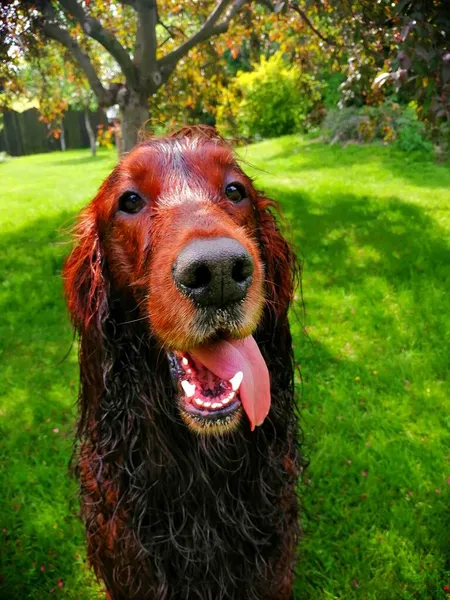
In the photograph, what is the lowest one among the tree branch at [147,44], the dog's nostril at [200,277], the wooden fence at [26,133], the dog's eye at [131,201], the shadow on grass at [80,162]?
the shadow on grass at [80,162]

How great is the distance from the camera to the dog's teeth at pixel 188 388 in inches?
66.9

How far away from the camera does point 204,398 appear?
1.67 metres

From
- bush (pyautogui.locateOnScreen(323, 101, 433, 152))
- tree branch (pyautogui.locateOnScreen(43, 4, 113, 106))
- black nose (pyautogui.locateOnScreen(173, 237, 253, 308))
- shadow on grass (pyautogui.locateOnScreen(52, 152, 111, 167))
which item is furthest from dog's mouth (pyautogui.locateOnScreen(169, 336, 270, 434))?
shadow on grass (pyautogui.locateOnScreen(52, 152, 111, 167))

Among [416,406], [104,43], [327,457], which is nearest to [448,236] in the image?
[416,406]

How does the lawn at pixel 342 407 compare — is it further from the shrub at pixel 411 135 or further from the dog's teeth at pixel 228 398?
the shrub at pixel 411 135

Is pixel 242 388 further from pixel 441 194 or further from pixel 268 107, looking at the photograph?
pixel 268 107

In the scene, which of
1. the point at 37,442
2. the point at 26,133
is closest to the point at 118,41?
the point at 37,442

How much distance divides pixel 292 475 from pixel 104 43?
4.96 metres

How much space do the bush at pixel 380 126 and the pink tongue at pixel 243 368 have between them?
985 cm

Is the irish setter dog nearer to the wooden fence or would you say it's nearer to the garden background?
the garden background

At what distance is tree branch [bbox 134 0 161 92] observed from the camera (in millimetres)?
5512

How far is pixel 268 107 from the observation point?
17.6 m

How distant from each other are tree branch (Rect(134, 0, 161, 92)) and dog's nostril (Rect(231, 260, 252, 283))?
5.00 metres

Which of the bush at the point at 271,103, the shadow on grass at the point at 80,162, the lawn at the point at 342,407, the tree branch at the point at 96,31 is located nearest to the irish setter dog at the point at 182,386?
the lawn at the point at 342,407
